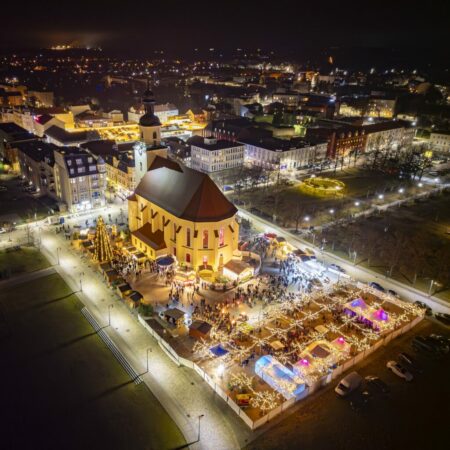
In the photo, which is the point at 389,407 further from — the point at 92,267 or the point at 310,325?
the point at 92,267

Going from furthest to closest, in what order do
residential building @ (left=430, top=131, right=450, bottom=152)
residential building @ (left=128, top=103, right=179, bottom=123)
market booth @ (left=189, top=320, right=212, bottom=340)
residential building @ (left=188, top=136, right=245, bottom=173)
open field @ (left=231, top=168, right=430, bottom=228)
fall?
residential building @ (left=128, top=103, right=179, bottom=123) < residential building @ (left=430, top=131, right=450, bottom=152) < residential building @ (left=188, top=136, right=245, bottom=173) < open field @ (left=231, top=168, right=430, bottom=228) < market booth @ (left=189, top=320, right=212, bottom=340)

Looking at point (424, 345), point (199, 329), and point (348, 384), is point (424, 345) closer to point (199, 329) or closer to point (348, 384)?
point (348, 384)

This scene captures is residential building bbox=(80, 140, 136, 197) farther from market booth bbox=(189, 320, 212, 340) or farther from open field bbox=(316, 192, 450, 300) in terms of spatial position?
market booth bbox=(189, 320, 212, 340)

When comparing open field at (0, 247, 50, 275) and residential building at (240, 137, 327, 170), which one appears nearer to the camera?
open field at (0, 247, 50, 275)

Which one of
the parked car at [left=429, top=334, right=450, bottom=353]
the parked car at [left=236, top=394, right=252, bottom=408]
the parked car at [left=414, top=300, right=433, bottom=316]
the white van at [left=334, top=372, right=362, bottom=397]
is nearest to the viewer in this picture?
the parked car at [left=236, top=394, right=252, bottom=408]

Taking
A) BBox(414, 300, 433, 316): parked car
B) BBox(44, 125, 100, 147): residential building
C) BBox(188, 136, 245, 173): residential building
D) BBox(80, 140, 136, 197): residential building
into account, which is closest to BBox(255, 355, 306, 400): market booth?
BBox(414, 300, 433, 316): parked car

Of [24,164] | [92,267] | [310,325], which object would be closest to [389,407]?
[310,325]

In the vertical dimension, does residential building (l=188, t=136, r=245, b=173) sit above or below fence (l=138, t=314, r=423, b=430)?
above
